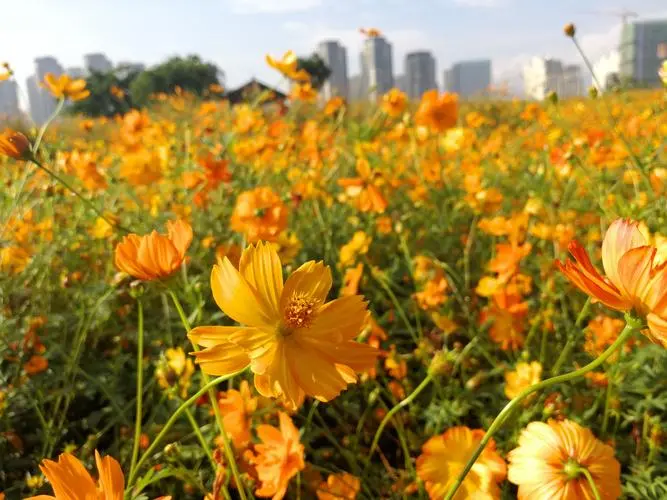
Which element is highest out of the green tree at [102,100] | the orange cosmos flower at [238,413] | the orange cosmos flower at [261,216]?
the green tree at [102,100]

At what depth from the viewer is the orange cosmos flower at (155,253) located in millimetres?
555

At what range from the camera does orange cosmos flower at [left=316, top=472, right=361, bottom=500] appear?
0.77m

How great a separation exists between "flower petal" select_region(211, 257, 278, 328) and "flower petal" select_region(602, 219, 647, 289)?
26cm

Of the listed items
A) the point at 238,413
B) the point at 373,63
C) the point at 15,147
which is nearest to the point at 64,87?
the point at 15,147

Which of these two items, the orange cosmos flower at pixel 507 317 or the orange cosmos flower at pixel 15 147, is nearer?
the orange cosmos flower at pixel 15 147

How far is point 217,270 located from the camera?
0.42 m

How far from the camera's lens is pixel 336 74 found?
Answer: 5312mm

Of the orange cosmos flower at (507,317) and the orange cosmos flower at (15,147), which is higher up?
the orange cosmos flower at (15,147)

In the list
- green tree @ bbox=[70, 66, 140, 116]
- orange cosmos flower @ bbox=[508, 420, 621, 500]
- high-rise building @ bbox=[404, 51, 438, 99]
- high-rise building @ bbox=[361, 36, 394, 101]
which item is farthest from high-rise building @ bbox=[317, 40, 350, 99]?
green tree @ bbox=[70, 66, 140, 116]

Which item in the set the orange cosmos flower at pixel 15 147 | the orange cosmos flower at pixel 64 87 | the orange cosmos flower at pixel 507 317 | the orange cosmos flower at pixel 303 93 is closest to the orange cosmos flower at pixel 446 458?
the orange cosmos flower at pixel 507 317

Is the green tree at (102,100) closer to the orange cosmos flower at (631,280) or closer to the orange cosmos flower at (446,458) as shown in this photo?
the orange cosmos flower at (446,458)

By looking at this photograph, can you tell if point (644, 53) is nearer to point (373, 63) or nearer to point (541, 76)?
point (373, 63)

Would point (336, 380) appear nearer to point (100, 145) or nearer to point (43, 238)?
point (43, 238)

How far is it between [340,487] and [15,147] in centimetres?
75
